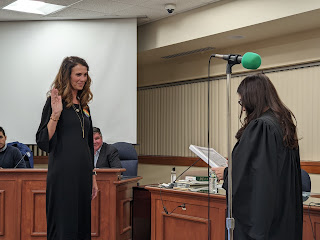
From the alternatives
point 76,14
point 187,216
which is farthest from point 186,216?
point 76,14

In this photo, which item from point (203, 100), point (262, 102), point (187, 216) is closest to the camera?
point (262, 102)

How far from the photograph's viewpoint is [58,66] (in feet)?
22.8

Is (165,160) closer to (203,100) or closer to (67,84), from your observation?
(203,100)

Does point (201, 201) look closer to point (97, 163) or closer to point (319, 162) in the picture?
point (97, 163)

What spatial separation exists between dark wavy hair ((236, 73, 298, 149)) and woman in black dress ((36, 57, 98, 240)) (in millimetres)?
937

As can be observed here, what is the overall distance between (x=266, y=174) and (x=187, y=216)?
1493 mm

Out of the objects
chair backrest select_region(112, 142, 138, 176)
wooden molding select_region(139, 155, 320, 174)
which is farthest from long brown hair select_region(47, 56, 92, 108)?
wooden molding select_region(139, 155, 320, 174)

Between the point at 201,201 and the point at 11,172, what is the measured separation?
186 centimetres

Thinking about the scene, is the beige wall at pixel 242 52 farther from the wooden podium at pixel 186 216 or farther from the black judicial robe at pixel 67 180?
the black judicial robe at pixel 67 180

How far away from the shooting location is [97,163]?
17.7 ft

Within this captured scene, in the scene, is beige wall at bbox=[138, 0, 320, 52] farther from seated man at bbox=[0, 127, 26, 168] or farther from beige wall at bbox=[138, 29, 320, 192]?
seated man at bbox=[0, 127, 26, 168]

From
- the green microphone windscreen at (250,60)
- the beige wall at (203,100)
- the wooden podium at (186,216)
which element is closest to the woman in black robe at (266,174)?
the green microphone windscreen at (250,60)

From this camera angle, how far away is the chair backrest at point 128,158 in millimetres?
5688

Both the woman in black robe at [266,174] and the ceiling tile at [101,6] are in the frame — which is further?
the ceiling tile at [101,6]
